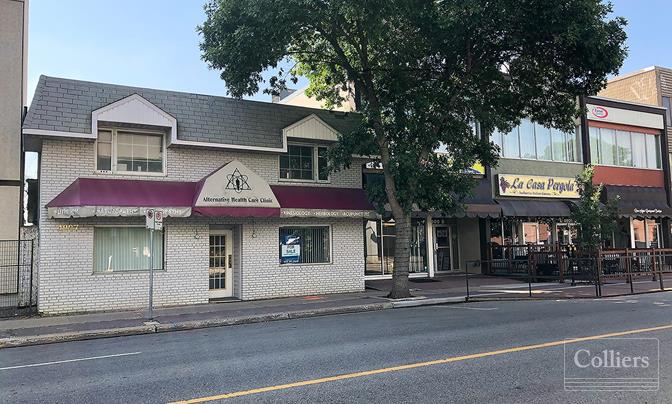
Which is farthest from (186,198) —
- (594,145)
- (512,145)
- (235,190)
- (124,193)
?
(594,145)

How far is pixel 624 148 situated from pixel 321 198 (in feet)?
67.6

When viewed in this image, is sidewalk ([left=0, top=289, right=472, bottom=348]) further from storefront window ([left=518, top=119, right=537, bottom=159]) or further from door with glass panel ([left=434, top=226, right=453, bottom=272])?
storefront window ([left=518, top=119, right=537, bottom=159])

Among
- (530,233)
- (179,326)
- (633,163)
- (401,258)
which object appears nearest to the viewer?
(179,326)

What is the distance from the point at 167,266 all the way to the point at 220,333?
476 centimetres

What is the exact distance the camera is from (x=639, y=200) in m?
27.9

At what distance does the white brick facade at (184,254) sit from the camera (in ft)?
44.5

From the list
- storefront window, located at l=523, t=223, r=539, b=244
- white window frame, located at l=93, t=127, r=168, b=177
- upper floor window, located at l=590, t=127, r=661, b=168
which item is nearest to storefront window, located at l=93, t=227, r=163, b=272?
white window frame, located at l=93, t=127, r=168, b=177

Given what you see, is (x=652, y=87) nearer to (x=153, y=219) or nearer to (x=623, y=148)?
(x=623, y=148)

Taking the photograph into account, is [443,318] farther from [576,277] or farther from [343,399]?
[576,277]

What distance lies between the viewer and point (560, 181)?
26.2 metres

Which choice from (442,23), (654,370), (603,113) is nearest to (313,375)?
(654,370)

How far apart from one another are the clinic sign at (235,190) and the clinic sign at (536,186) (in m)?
12.8

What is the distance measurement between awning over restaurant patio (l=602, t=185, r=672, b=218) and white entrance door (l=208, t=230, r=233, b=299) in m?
20.0

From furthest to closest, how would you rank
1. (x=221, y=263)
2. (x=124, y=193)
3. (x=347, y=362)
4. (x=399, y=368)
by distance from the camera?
(x=221, y=263), (x=124, y=193), (x=347, y=362), (x=399, y=368)
